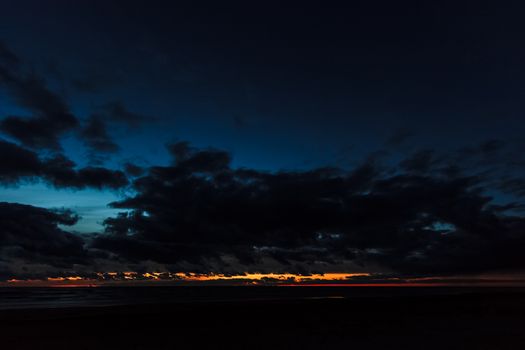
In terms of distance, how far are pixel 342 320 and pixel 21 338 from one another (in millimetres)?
29729

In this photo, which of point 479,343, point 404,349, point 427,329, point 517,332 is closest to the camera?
point 404,349

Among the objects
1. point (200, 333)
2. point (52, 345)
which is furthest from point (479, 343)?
point (52, 345)

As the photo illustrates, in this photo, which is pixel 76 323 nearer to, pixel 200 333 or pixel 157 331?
pixel 157 331

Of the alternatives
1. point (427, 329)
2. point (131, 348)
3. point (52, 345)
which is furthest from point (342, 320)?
point (52, 345)

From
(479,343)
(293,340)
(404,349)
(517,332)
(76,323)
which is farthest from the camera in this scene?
(76,323)

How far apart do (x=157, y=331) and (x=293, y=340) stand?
1292 centimetres

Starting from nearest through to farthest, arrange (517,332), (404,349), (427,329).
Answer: (404,349) < (517,332) < (427,329)

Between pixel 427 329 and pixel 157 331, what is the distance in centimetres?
2350

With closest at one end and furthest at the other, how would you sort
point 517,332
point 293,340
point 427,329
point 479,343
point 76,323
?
point 479,343 < point 293,340 < point 517,332 < point 427,329 < point 76,323

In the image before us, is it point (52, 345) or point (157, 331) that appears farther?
point (157, 331)

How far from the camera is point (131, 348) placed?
27797mm

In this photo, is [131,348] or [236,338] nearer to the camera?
[131,348]

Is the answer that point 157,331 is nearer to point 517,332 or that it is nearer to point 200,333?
point 200,333

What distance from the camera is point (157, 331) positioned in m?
36.1
